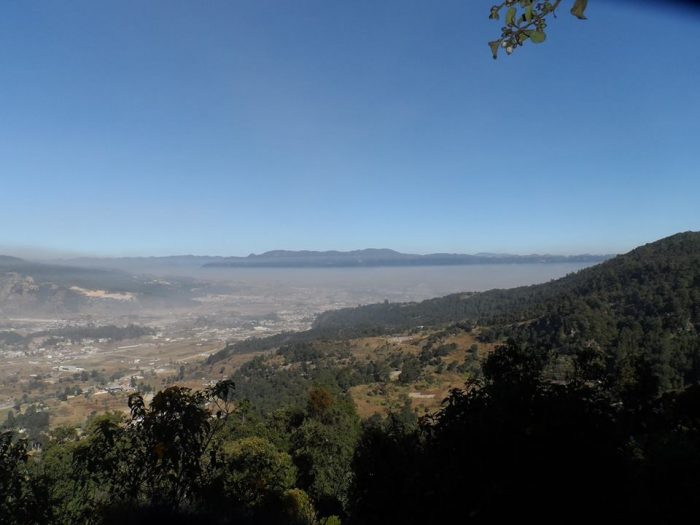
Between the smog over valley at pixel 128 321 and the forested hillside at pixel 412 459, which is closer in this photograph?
the forested hillside at pixel 412 459

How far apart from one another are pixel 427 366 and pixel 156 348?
2631 inches

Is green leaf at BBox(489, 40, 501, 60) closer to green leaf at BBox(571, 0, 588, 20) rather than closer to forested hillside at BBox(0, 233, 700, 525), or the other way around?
green leaf at BBox(571, 0, 588, 20)

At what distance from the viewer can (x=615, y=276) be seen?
53.0 meters

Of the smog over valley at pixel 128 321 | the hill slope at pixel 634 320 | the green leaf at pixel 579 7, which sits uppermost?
the green leaf at pixel 579 7

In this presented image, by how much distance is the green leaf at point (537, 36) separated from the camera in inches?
58.4

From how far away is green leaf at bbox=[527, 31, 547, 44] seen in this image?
1.48 meters

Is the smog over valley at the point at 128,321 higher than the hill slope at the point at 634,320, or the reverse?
the hill slope at the point at 634,320

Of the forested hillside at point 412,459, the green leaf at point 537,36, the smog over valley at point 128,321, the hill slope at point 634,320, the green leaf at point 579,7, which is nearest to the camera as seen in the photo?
the green leaf at point 579,7

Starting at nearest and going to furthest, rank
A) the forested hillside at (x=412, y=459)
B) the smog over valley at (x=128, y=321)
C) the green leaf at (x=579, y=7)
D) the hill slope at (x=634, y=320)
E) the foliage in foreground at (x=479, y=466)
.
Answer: the green leaf at (x=579, y=7) < the foliage in foreground at (x=479, y=466) < the forested hillside at (x=412, y=459) < the hill slope at (x=634, y=320) < the smog over valley at (x=128, y=321)

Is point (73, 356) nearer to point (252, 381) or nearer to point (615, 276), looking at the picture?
point (252, 381)

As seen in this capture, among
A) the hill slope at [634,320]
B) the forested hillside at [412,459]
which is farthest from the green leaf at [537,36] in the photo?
the hill slope at [634,320]

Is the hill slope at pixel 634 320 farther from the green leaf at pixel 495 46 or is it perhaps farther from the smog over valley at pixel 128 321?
the smog over valley at pixel 128 321

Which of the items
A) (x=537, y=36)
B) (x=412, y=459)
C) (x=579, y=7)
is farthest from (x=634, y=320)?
(x=579, y=7)

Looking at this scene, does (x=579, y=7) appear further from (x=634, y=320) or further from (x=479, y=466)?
(x=634, y=320)
